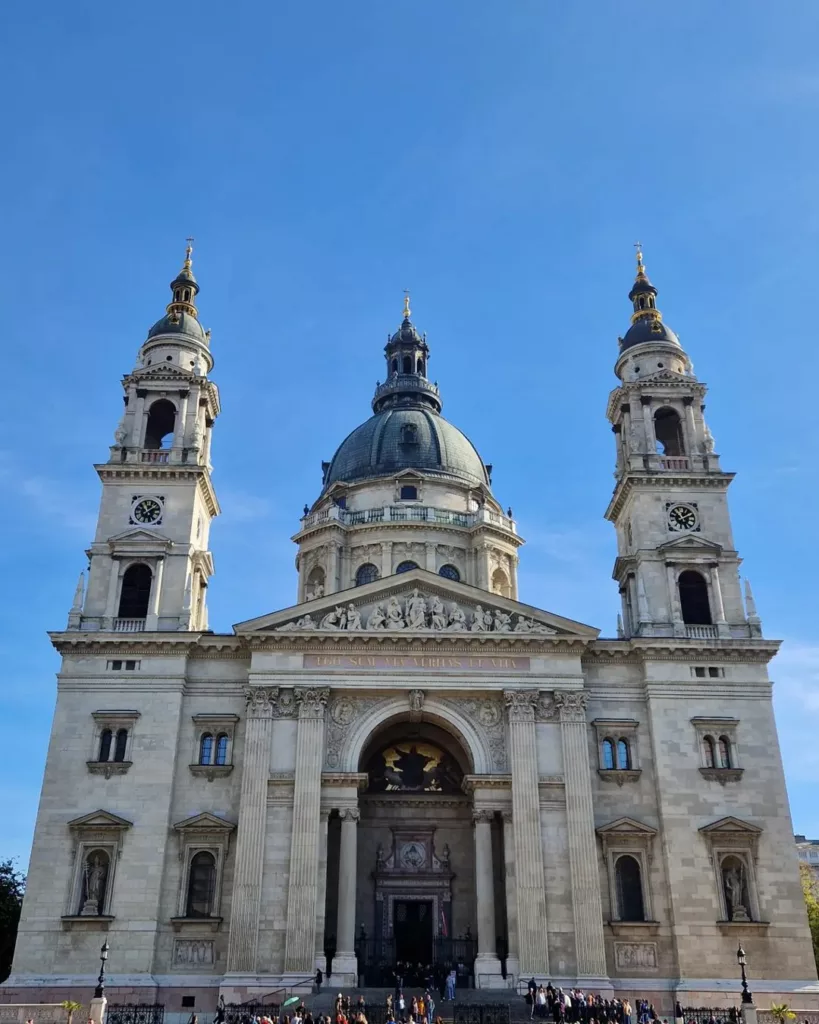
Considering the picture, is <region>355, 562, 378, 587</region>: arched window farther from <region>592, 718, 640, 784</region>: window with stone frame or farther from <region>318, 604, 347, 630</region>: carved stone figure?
<region>592, 718, 640, 784</region>: window with stone frame

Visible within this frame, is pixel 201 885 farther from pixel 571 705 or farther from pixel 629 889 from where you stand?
pixel 629 889

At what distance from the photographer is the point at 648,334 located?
→ 47812 millimetres

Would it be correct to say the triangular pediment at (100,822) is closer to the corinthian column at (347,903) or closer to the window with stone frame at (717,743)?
the corinthian column at (347,903)

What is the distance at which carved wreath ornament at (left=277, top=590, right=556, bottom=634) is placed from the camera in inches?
1550

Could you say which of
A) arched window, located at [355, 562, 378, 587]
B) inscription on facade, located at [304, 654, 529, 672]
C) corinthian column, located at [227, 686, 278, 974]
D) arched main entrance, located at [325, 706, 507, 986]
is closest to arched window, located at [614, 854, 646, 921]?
arched main entrance, located at [325, 706, 507, 986]

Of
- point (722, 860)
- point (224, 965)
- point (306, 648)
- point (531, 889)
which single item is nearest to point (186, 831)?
point (224, 965)

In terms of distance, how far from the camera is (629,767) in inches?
1521

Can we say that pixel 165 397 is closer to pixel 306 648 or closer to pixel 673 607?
pixel 306 648

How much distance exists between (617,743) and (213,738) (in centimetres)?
1549

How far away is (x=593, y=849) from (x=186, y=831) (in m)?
14.6

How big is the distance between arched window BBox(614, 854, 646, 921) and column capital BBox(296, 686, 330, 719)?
40.0ft

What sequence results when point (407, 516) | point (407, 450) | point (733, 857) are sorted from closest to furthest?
point (733, 857)
point (407, 516)
point (407, 450)

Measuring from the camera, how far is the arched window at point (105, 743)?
124 feet

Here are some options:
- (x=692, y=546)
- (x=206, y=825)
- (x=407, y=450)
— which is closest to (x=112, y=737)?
(x=206, y=825)
